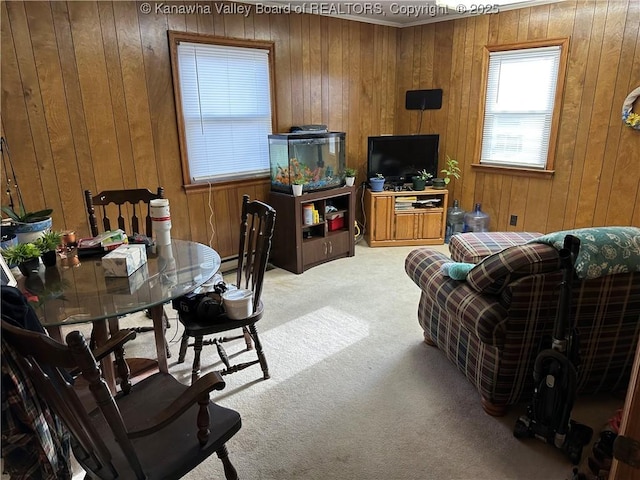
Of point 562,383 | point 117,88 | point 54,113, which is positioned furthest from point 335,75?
point 562,383

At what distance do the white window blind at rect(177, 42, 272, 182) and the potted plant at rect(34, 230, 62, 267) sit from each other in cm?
175

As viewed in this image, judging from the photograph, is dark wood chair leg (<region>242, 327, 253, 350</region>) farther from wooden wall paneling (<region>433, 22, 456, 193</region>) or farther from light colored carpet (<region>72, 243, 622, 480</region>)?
wooden wall paneling (<region>433, 22, 456, 193</region>)

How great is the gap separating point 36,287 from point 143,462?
3.15ft

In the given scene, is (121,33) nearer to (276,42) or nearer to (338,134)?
(276,42)

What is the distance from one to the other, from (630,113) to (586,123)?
0.34 meters

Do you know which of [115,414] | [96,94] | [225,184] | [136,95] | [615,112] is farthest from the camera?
[225,184]

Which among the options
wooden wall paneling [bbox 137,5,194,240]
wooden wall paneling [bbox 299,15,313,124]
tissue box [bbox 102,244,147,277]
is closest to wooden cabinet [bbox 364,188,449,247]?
wooden wall paneling [bbox 299,15,313,124]

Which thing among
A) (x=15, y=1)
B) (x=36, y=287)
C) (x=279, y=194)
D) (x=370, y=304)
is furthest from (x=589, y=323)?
(x=15, y=1)

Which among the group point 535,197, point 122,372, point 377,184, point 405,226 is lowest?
point 405,226

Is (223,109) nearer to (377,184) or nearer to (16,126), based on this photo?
(16,126)

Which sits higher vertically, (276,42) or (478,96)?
(276,42)

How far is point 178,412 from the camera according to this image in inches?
47.4

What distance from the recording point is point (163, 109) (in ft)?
11.1

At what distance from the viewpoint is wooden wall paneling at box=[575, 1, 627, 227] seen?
138 inches
